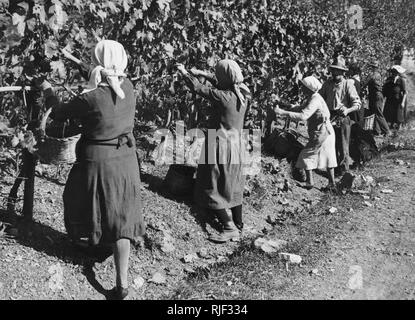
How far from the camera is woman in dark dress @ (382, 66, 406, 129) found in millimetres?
11609

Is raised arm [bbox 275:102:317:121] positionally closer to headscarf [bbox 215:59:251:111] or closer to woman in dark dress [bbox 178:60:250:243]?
woman in dark dress [bbox 178:60:250:243]

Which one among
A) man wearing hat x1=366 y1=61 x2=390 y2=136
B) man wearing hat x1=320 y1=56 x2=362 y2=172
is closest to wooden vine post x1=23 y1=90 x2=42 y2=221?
man wearing hat x1=320 y1=56 x2=362 y2=172

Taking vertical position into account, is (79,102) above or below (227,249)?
above

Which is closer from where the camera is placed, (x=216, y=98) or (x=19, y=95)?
(x=19, y=95)

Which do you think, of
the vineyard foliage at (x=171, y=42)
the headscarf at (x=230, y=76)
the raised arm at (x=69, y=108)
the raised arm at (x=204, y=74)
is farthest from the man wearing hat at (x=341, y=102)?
the raised arm at (x=69, y=108)

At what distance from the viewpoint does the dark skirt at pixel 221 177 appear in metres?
5.49

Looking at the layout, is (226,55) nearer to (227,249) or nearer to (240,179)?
(240,179)

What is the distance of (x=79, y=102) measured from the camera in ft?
12.3

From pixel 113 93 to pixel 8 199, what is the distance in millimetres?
1569

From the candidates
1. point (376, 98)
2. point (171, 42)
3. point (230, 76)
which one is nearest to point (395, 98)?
point (376, 98)

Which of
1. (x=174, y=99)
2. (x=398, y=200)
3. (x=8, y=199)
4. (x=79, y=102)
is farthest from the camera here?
(x=398, y=200)

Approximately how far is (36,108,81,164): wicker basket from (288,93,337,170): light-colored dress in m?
3.58

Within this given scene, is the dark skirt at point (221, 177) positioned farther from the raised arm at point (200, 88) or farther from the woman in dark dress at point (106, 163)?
the woman in dark dress at point (106, 163)
